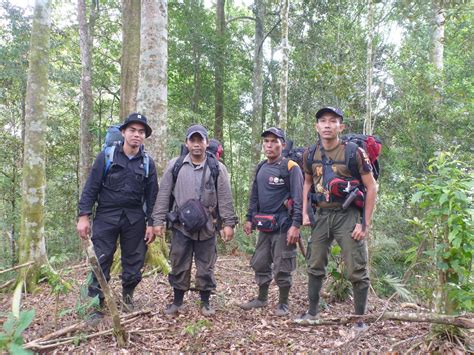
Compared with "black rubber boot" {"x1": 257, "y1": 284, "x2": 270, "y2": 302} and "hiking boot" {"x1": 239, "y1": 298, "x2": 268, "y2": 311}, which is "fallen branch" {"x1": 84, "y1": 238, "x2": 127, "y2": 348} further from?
"black rubber boot" {"x1": 257, "y1": 284, "x2": 270, "y2": 302}

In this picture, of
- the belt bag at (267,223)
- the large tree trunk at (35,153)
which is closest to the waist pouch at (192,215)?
the belt bag at (267,223)

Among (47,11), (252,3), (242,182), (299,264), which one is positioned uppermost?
(252,3)

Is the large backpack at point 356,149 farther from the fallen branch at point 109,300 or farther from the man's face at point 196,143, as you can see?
the fallen branch at point 109,300

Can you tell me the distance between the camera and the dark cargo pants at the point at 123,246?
428 cm

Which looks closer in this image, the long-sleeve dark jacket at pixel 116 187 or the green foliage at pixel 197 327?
the green foliage at pixel 197 327

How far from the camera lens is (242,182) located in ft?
70.5

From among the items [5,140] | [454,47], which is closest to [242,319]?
[5,140]

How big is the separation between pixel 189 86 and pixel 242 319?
11.3 m

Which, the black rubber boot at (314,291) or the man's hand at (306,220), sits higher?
the man's hand at (306,220)

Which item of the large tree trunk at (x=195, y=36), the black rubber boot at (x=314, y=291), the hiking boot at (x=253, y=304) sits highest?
the large tree trunk at (x=195, y=36)

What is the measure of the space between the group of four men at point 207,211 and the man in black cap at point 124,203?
12 mm

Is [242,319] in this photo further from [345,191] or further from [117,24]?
[117,24]

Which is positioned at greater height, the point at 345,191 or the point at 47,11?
the point at 47,11

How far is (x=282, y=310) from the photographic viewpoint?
471 centimetres
